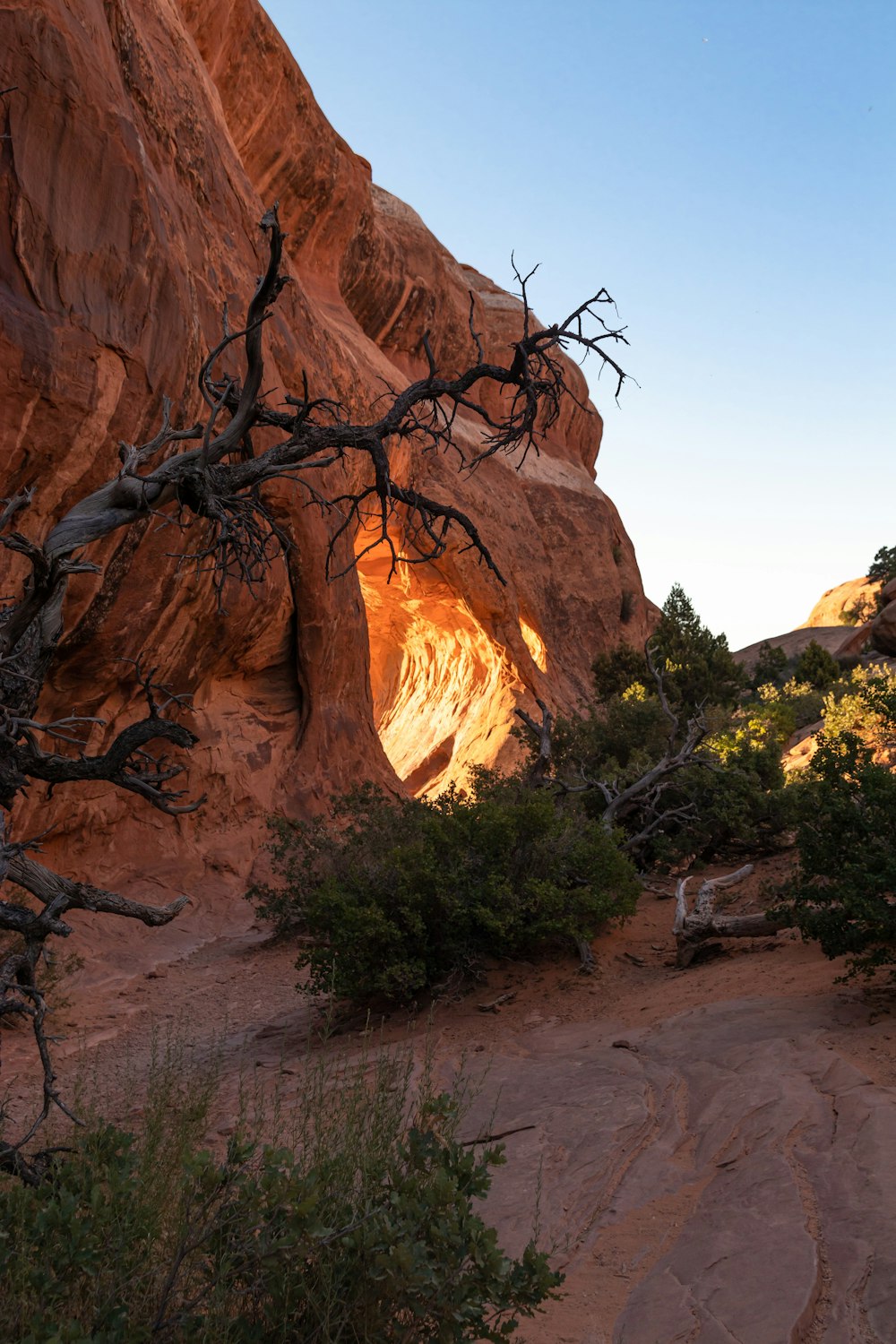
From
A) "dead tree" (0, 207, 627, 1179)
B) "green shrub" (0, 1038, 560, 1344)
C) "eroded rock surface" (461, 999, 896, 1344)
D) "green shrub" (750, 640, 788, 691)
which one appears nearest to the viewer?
"green shrub" (0, 1038, 560, 1344)

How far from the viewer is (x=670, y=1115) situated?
493cm

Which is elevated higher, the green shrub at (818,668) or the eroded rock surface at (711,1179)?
the green shrub at (818,668)

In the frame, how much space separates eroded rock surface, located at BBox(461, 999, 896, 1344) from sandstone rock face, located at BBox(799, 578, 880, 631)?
220 ft

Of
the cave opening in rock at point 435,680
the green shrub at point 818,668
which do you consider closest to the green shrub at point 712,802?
the cave opening in rock at point 435,680

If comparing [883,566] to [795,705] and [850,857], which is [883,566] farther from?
[850,857]

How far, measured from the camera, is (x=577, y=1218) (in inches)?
157

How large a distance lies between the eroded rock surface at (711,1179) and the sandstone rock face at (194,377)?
15.2 feet

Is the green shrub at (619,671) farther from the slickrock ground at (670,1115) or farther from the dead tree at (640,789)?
the slickrock ground at (670,1115)

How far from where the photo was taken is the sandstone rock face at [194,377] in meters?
10.0

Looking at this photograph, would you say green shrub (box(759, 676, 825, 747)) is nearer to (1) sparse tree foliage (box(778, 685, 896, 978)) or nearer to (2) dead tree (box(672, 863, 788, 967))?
(2) dead tree (box(672, 863, 788, 967))

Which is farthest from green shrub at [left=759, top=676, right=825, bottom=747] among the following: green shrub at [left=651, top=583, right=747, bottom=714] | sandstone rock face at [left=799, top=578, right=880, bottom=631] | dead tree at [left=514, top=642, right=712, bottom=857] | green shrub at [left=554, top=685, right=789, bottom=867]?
sandstone rock face at [left=799, top=578, right=880, bottom=631]

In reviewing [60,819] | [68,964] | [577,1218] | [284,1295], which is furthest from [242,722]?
[284,1295]

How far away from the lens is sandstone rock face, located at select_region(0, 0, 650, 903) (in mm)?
10039

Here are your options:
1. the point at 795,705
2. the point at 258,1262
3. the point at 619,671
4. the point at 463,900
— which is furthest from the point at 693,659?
the point at 258,1262
